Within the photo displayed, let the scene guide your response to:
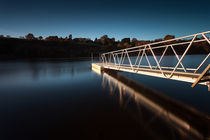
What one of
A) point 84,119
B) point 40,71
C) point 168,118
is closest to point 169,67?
point 168,118

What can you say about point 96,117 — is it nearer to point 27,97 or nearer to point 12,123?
point 12,123

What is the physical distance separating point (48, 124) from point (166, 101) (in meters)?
4.14

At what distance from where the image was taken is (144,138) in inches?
87.0

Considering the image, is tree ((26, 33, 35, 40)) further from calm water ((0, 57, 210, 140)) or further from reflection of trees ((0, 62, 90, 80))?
calm water ((0, 57, 210, 140))

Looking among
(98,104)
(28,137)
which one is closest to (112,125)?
(98,104)

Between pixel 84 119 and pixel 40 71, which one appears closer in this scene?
pixel 84 119

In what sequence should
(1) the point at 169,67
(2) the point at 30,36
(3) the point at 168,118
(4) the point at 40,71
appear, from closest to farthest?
(3) the point at 168,118 → (1) the point at 169,67 → (4) the point at 40,71 → (2) the point at 30,36

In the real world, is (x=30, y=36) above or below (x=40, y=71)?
above

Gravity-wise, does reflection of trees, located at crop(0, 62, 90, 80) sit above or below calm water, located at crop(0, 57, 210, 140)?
above

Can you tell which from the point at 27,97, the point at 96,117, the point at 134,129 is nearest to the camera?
the point at 134,129

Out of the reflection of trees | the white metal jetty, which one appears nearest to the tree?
the reflection of trees

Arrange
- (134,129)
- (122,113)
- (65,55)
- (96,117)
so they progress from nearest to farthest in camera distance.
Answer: (134,129), (96,117), (122,113), (65,55)

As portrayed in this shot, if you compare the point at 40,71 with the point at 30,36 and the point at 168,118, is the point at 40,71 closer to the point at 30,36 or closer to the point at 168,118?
the point at 168,118

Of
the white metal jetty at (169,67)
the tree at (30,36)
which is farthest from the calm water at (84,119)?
the tree at (30,36)
